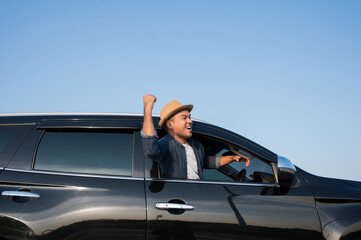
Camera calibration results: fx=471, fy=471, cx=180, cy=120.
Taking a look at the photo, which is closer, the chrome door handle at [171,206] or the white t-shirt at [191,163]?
the chrome door handle at [171,206]

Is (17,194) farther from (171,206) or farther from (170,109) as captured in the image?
(170,109)

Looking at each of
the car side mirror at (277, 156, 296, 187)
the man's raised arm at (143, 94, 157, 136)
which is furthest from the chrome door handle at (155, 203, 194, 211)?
the car side mirror at (277, 156, 296, 187)

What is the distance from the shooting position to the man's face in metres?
4.45

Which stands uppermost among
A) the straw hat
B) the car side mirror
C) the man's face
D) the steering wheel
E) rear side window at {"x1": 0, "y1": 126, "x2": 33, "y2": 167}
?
the straw hat

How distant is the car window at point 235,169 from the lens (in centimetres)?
425

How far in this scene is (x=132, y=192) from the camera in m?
3.90

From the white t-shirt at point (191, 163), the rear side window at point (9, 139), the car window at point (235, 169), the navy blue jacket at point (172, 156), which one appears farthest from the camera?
the white t-shirt at point (191, 163)

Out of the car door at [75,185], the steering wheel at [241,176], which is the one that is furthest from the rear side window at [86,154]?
the steering wheel at [241,176]

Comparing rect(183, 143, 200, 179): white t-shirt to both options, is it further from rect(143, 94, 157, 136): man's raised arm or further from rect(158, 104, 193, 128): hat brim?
rect(143, 94, 157, 136): man's raised arm

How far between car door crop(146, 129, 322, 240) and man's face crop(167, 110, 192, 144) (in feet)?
1.79

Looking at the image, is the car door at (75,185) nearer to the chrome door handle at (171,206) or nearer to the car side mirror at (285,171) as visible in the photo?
the chrome door handle at (171,206)

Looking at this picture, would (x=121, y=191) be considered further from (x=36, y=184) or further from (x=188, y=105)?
(x=188, y=105)

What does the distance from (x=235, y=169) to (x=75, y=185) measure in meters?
1.59

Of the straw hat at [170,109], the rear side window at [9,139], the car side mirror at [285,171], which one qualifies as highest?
the straw hat at [170,109]
